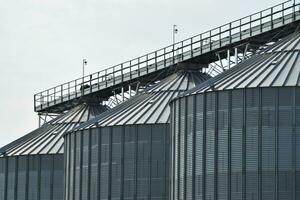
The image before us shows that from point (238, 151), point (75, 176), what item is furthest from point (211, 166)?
point (75, 176)

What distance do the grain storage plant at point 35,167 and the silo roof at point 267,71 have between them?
32110 mm

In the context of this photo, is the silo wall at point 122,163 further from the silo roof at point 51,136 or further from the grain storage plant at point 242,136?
the silo roof at point 51,136

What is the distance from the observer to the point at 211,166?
321 ft

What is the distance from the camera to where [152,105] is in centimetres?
11812

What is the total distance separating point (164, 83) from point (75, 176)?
47.5ft

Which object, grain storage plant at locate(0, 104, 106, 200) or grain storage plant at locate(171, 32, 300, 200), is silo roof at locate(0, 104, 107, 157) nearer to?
A: grain storage plant at locate(0, 104, 106, 200)

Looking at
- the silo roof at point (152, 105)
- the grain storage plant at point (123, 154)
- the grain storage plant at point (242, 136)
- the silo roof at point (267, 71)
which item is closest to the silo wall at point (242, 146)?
the grain storage plant at point (242, 136)

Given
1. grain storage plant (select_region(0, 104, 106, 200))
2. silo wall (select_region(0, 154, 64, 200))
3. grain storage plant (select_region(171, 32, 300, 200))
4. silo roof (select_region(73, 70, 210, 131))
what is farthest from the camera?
grain storage plant (select_region(0, 104, 106, 200))

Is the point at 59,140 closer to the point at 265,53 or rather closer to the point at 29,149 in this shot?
the point at 29,149

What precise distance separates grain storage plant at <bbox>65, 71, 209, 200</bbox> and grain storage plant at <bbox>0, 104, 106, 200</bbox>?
11202mm

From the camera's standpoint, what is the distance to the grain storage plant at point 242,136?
310 feet

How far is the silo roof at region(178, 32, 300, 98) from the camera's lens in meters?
98.5

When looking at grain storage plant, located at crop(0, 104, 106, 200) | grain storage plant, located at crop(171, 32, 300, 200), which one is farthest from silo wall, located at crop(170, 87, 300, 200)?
grain storage plant, located at crop(0, 104, 106, 200)

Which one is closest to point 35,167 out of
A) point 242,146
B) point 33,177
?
point 33,177
